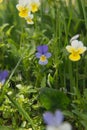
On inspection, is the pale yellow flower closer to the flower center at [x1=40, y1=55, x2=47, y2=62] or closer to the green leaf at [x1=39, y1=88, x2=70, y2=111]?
the flower center at [x1=40, y1=55, x2=47, y2=62]

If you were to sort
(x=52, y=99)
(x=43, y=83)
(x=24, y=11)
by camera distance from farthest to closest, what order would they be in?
(x=24, y=11) → (x=43, y=83) → (x=52, y=99)

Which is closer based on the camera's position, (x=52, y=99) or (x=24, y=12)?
(x=52, y=99)

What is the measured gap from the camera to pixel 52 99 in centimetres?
121

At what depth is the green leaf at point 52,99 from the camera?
3.93 feet

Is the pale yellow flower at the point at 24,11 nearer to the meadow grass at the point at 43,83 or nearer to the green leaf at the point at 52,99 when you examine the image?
the meadow grass at the point at 43,83

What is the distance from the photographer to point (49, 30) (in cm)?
183

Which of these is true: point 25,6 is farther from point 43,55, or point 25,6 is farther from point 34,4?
point 43,55

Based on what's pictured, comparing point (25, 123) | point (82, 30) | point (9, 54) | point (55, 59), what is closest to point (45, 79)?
point (55, 59)

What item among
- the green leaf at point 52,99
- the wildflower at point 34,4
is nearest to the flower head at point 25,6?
the wildflower at point 34,4

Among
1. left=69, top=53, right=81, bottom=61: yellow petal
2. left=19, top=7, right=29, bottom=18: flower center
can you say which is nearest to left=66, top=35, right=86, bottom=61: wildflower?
left=69, top=53, right=81, bottom=61: yellow petal

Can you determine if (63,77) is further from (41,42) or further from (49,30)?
(49,30)

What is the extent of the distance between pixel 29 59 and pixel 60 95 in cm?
27

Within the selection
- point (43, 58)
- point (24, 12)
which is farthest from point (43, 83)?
point (24, 12)

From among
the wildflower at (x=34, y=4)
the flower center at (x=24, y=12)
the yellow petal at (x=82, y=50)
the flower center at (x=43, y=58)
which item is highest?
the wildflower at (x=34, y=4)
